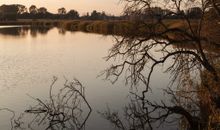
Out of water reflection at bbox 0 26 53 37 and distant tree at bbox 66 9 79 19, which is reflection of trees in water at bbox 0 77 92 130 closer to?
water reflection at bbox 0 26 53 37

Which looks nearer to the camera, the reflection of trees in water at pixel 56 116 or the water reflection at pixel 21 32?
the reflection of trees in water at pixel 56 116

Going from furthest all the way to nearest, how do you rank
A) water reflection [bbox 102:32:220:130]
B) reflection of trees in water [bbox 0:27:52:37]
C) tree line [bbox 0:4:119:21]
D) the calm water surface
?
tree line [bbox 0:4:119:21], reflection of trees in water [bbox 0:27:52:37], the calm water surface, water reflection [bbox 102:32:220:130]

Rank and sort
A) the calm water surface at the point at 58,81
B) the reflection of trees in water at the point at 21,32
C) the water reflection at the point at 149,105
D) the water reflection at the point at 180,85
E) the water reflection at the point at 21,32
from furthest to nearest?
the reflection of trees in water at the point at 21,32 → the water reflection at the point at 21,32 → the calm water surface at the point at 58,81 → the water reflection at the point at 149,105 → the water reflection at the point at 180,85

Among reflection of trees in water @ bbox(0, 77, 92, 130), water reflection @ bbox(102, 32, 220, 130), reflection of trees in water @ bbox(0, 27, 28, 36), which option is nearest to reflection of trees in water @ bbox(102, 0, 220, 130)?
water reflection @ bbox(102, 32, 220, 130)


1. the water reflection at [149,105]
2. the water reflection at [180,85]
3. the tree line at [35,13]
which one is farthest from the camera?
the tree line at [35,13]

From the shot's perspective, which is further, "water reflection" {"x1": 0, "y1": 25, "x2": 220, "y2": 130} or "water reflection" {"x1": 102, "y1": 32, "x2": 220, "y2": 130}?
"water reflection" {"x1": 0, "y1": 25, "x2": 220, "y2": 130}

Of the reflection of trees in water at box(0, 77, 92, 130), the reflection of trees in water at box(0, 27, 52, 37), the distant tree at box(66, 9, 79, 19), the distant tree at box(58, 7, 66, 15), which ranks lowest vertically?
the reflection of trees in water at box(0, 77, 92, 130)

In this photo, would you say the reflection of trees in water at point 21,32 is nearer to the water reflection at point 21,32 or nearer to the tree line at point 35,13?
the water reflection at point 21,32

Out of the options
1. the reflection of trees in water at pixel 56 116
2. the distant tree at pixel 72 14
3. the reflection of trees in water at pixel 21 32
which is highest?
the distant tree at pixel 72 14

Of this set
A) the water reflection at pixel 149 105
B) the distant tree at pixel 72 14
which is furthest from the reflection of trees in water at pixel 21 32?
the distant tree at pixel 72 14

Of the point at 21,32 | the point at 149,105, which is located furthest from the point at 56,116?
the point at 21,32

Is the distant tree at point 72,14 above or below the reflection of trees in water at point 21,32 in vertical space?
above

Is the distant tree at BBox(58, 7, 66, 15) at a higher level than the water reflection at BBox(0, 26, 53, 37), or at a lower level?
higher

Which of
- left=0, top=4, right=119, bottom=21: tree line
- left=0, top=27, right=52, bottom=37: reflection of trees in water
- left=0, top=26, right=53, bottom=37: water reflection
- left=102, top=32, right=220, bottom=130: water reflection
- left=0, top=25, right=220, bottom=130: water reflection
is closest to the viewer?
left=102, top=32, right=220, bottom=130: water reflection
